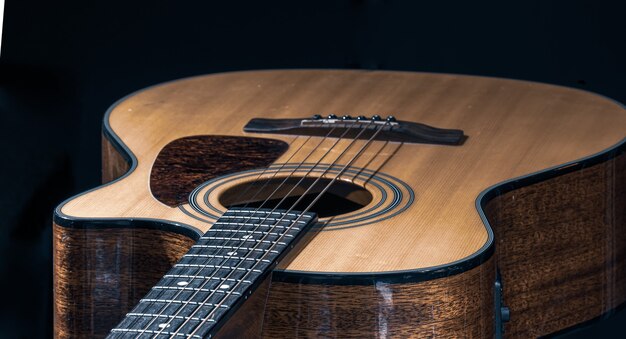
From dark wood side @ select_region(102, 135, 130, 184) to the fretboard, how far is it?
40cm

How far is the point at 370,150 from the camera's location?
1.94 meters

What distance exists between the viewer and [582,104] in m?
2.21

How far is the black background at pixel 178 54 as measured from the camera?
263 centimetres

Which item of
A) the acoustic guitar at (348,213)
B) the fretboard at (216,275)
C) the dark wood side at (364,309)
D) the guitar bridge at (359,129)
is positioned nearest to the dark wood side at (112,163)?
the acoustic guitar at (348,213)

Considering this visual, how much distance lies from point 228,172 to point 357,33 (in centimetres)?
102

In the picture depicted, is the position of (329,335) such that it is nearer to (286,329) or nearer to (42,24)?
(286,329)

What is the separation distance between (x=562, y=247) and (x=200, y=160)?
0.59m

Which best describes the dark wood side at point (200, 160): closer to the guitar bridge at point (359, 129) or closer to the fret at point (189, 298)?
the guitar bridge at point (359, 129)

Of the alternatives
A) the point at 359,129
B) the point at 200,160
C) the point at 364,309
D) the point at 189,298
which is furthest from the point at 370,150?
the point at 189,298

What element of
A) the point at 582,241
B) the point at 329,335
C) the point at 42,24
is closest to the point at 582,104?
the point at 582,241

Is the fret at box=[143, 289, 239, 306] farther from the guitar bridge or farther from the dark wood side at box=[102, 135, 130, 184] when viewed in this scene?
the guitar bridge

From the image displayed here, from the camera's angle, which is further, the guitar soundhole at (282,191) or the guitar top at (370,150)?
the guitar soundhole at (282,191)

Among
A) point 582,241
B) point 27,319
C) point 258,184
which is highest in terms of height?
point 258,184

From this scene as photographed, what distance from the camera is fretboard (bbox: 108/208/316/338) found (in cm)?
128
